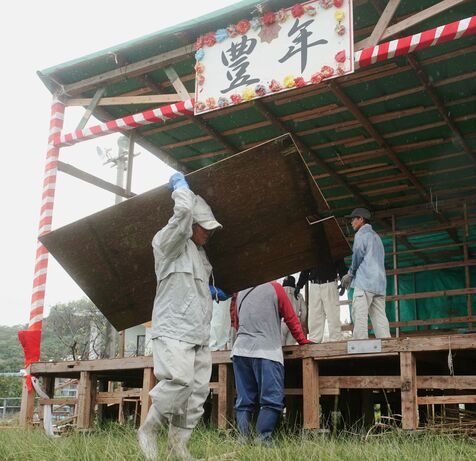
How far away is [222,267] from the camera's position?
4727 mm

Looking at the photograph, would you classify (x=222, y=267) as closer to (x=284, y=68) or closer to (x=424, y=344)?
(x=424, y=344)

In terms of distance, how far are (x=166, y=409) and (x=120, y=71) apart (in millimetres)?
4999

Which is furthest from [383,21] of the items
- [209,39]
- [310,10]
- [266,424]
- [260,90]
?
[266,424]

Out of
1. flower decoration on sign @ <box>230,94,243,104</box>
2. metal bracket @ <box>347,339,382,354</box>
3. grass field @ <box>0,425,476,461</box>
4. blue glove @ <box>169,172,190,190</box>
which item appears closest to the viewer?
grass field @ <box>0,425,476,461</box>

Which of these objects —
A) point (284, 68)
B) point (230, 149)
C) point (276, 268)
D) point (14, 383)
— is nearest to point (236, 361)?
point (276, 268)

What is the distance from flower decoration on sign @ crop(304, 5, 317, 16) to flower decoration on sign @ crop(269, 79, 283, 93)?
2.66 feet

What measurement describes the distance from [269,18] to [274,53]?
16.1 inches

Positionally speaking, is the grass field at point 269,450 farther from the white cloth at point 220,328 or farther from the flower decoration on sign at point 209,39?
the flower decoration on sign at point 209,39

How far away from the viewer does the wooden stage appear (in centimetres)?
469

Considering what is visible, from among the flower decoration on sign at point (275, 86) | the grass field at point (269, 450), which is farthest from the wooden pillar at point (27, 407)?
the flower decoration on sign at point (275, 86)

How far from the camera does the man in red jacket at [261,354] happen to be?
491cm

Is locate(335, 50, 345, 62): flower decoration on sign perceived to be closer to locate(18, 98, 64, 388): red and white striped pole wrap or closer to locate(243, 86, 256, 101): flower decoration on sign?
locate(243, 86, 256, 101): flower decoration on sign

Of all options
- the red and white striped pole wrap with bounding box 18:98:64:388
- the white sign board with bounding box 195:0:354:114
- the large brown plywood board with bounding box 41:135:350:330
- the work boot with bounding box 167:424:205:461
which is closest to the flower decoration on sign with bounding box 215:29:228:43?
the white sign board with bounding box 195:0:354:114

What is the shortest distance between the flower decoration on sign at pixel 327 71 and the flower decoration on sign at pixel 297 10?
2.51 ft
